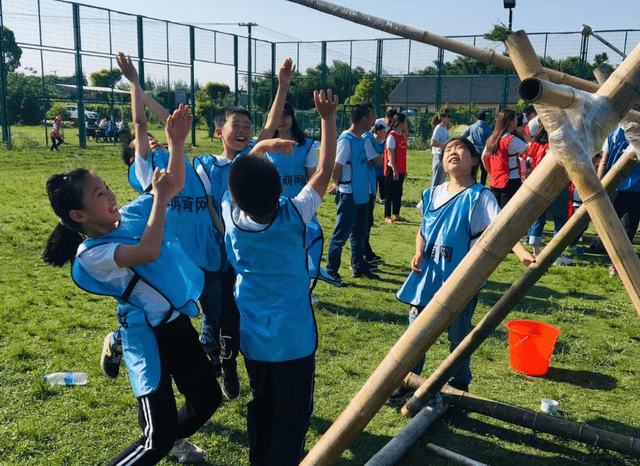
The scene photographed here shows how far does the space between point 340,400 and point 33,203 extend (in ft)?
30.1

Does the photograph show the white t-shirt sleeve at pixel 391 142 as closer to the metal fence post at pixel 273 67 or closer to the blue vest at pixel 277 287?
the blue vest at pixel 277 287

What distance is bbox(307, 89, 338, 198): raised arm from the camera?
2.92 meters

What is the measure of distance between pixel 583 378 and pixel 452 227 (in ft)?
6.33

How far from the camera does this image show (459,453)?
3484 mm

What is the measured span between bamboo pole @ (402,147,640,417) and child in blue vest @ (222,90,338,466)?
0.97m

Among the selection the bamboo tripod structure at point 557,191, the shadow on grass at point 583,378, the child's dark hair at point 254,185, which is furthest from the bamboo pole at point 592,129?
the shadow on grass at point 583,378

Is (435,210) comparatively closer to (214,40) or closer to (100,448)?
(100,448)

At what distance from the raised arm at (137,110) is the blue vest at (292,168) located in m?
1.92

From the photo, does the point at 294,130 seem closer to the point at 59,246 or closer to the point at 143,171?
the point at 143,171

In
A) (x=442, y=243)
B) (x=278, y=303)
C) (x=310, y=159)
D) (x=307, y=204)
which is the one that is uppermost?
(x=310, y=159)

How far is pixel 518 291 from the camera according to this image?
2.89 meters

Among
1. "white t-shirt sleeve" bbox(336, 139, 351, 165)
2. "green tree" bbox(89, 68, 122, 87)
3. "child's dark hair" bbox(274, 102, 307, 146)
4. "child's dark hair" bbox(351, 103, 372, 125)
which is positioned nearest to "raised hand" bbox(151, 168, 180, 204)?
"child's dark hair" bbox(274, 102, 307, 146)

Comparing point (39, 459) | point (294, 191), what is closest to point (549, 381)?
point (294, 191)

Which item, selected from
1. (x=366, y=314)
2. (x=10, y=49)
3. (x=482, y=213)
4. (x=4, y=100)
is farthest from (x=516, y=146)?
(x=10, y=49)
